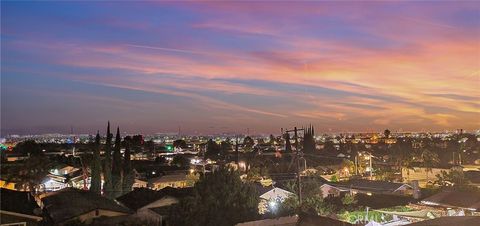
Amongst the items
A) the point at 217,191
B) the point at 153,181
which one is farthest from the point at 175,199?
the point at 153,181

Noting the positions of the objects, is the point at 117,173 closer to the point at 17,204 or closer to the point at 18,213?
the point at 17,204

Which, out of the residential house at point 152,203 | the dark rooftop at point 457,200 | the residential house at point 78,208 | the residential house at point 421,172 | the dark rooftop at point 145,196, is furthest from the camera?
the residential house at point 421,172

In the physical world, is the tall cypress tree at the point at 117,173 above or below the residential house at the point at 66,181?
above

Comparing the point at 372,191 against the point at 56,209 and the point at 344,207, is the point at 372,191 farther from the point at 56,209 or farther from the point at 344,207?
the point at 56,209

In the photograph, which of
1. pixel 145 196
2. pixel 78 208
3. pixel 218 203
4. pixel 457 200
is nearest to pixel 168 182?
pixel 145 196

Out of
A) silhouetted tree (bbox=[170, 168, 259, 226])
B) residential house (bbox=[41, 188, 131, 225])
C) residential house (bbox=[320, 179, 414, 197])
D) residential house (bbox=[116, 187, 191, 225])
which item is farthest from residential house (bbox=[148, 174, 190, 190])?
silhouetted tree (bbox=[170, 168, 259, 226])

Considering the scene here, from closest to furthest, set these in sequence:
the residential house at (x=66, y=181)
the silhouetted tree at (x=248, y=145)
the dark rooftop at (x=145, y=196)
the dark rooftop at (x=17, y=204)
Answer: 1. the dark rooftop at (x=17, y=204)
2. the dark rooftop at (x=145, y=196)
3. the residential house at (x=66, y=181)
4. the silhouetted tree at (x=248, y=145)

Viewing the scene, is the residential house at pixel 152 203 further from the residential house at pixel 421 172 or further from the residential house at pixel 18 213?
the residential house at pixel 421 172

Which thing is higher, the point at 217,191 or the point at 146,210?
the point at 217,191

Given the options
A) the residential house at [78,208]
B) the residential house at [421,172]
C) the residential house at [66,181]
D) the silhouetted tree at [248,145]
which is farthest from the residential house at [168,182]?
the silhouetted tree at [248,145]
